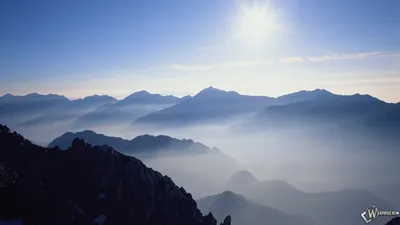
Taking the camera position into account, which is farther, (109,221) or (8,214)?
(109,221)

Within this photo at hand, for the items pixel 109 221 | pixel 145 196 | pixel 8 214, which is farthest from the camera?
pixel 145 196

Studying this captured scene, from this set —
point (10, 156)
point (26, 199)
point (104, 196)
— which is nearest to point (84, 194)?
point (104, 196)

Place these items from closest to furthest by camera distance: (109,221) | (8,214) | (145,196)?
1. (8,214)
2. (109,221)
3. (145,196)

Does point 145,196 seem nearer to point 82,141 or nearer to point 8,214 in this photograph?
point 82,141

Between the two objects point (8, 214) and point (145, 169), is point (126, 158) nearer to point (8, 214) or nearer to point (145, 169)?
point (145, 169)

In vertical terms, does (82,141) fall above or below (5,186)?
above

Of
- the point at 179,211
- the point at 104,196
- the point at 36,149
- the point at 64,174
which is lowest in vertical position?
the point at 179,211
